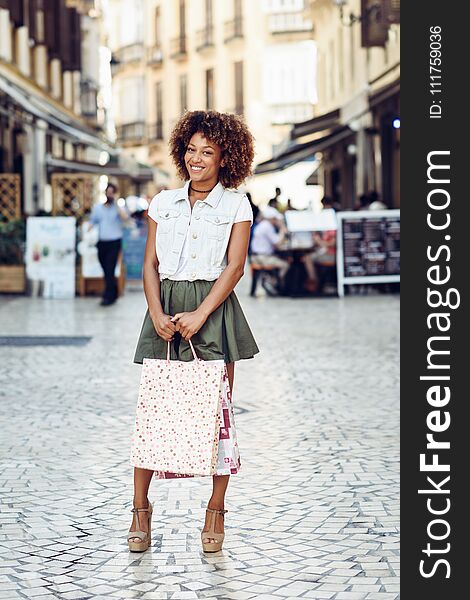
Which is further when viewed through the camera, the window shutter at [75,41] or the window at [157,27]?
the window at [157,27]

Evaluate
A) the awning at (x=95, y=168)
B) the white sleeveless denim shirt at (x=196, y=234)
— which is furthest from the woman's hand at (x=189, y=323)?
the awning at (x=95, y=168)

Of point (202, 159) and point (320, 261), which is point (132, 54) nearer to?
point (320, 261)

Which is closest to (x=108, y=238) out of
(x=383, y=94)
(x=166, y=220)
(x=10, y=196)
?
(x=10, y=196)

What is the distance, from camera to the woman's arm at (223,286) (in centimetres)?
542

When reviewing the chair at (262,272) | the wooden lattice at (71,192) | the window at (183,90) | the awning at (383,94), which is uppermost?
the window at (183,90)

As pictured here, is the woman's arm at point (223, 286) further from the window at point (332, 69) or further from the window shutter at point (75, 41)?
the window shutter at point (75, 41)

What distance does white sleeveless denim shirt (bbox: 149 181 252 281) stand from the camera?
5.56 meters

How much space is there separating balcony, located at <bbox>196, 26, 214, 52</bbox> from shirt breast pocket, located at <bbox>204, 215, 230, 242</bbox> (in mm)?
54451

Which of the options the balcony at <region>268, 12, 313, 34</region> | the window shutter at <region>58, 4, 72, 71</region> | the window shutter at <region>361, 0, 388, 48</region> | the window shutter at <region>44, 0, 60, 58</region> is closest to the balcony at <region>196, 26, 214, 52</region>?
the balcony at <region>268, 12, 313, 34</region>

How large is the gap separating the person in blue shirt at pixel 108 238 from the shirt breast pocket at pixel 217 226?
46.0 ft

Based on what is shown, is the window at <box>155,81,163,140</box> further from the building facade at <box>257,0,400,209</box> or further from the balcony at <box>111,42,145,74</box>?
the building facade at <box>257,0,400,209</box>

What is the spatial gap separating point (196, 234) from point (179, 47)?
5757cm

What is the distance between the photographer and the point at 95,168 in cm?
3219

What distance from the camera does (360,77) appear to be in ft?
108
